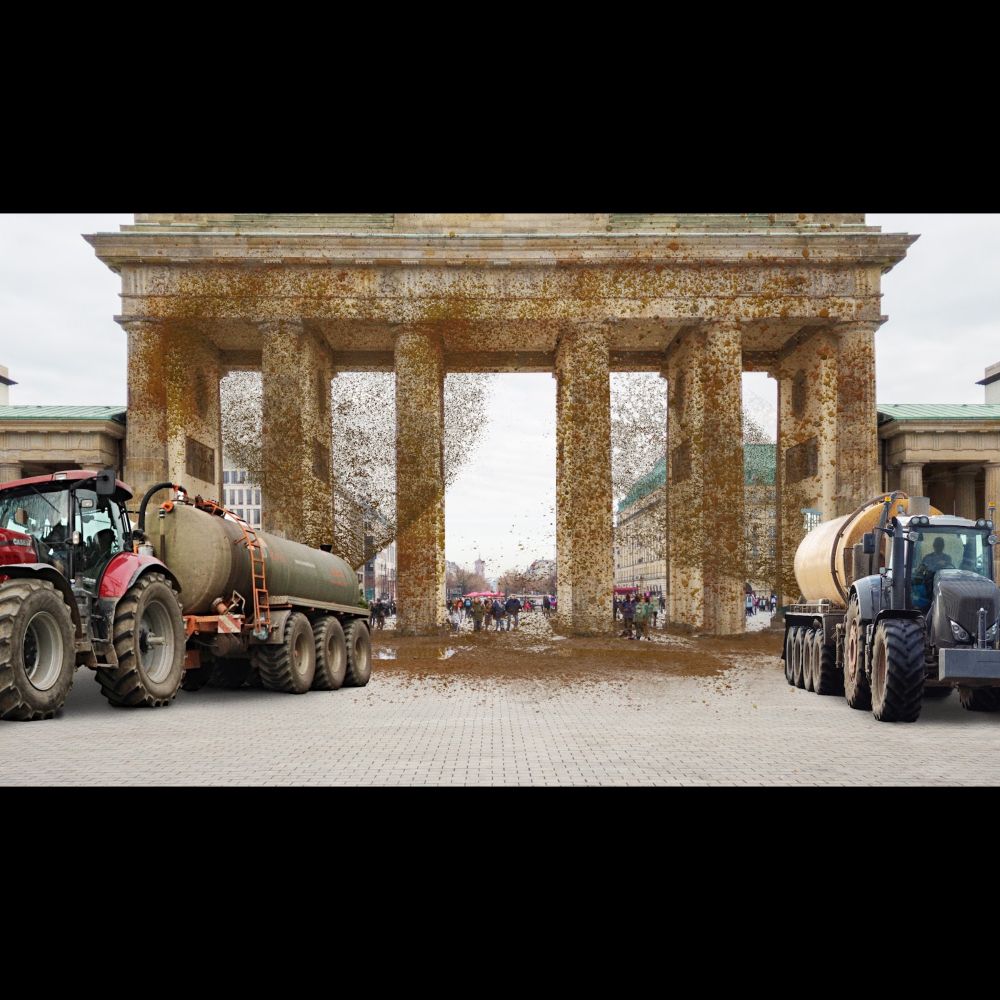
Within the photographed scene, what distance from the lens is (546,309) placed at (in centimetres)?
4434

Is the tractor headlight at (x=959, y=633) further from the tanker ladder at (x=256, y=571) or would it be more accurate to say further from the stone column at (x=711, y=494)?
the stone column at (x=711, y=494)

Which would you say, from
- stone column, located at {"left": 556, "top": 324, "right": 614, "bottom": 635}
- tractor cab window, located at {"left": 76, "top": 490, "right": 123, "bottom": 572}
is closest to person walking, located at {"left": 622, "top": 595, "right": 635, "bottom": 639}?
stone column, located at {"left": 556, "top": 324, "right": 614, "bottom": 635}

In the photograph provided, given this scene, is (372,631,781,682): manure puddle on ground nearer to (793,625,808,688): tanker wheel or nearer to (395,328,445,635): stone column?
(395,328,445,635): stone column

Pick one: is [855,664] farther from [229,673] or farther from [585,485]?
[585,485]

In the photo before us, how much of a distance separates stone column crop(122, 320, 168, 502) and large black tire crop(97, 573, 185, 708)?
87.2ft

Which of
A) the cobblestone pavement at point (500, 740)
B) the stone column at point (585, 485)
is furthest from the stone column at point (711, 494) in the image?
the cobblestone pavement at point (500, 740)

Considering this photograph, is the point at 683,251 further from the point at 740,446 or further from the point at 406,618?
the point at 406,618

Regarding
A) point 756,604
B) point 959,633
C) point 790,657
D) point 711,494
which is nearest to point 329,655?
point 790,657

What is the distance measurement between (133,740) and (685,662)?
766 inches

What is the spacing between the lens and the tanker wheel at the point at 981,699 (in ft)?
56.1

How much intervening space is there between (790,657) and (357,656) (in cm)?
937

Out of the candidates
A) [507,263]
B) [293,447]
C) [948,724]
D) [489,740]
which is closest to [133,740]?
[489,740]

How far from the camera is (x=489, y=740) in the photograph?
43.7 ft
